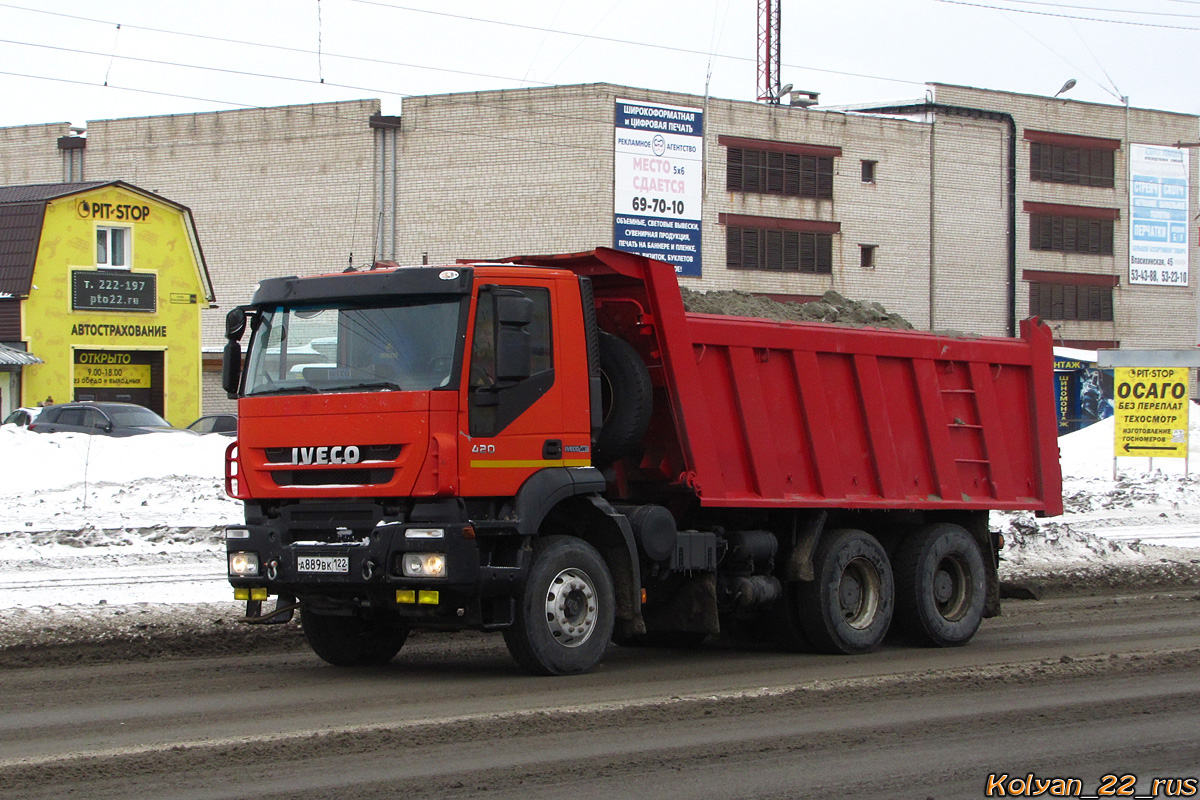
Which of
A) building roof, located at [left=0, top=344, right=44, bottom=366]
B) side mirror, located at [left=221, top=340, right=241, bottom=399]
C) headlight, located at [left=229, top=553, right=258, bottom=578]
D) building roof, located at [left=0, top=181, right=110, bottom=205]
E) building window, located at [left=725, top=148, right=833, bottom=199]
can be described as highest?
building window, located at [left=725, top=148, right=833, bottom=199]

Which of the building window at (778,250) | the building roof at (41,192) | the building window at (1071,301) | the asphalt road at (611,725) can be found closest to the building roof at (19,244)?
the building roof at (41,192)

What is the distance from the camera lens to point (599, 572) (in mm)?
10547

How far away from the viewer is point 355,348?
10.2m

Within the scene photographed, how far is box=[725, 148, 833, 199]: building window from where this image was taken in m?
53.6

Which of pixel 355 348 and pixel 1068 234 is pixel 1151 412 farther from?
pixel 1068 234

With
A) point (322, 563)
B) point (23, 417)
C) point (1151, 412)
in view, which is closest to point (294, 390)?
point (322, 563)

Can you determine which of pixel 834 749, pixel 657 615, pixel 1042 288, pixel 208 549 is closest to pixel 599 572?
pixel 657 615

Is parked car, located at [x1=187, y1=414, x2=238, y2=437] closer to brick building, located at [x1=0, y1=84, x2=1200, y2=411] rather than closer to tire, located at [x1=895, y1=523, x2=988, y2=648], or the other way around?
brick building, located at [x1=0, y1=84, x2=1200, y2=411]

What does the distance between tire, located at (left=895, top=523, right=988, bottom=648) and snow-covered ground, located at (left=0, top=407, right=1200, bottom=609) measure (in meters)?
6.11

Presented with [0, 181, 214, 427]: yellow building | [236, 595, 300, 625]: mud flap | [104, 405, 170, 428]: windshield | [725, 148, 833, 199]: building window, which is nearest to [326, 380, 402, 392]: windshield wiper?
[236, 595, 300, 625]: mud flap

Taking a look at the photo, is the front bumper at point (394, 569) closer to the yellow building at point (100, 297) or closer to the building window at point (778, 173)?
the yellow building at point (100, 297)

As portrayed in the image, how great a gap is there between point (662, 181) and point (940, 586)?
4008 cm

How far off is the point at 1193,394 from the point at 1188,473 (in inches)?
1482

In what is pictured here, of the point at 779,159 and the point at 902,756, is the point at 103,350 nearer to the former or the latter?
the point at 779,159
